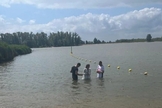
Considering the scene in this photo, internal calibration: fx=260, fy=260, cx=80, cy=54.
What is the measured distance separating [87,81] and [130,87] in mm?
4424

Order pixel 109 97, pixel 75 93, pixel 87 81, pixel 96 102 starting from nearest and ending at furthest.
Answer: pixel 96 102 → pixel 109 97 → pixel 75 93 → pixel 87 81

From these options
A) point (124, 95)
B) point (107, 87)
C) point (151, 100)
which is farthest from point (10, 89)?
point (151, 100)

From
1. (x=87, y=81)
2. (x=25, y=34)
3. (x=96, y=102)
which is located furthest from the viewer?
(x=25, y=34)

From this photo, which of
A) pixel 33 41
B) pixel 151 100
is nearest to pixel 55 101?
pixel 151 100

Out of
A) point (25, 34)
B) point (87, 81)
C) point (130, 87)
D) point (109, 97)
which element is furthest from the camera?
point (25, 34)

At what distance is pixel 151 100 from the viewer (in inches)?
599

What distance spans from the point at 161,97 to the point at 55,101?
645cm

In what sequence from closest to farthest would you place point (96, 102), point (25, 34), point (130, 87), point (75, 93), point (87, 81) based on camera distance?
point (96, 102) → point (75, 93) → point (130, 87) → point (87, 81) → point (25, 34)

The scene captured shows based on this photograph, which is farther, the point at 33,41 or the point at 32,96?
the point at 33,41

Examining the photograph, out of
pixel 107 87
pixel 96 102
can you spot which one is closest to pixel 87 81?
pixel 107 87

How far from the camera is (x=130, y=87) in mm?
19875

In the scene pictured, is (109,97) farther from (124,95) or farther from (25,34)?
(25,34)

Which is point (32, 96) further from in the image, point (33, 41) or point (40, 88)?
point (33, 41)

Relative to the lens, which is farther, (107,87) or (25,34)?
(25,34)
